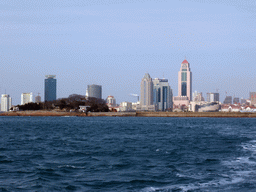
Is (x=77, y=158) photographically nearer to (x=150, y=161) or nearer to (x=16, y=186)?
(x=150, y=161)

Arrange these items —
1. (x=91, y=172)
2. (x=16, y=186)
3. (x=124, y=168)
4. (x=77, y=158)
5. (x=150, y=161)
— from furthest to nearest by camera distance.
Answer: (x=77, y=158), (x=150, y=161), (x=124, y=168), (x=91, y=172), (x=16, y=186)

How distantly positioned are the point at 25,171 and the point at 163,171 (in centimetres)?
670

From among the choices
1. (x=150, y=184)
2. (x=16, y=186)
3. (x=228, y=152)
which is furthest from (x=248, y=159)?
(x=16, y=186)

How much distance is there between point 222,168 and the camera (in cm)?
2009

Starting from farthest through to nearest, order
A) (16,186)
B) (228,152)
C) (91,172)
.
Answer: (228,152)
(91,172)
(16,186)

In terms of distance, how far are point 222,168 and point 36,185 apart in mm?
9559

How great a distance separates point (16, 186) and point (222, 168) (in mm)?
10329

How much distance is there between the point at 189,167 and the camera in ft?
66.9

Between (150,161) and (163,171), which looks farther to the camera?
(150,161)

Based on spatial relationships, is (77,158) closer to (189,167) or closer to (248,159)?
(189,167)

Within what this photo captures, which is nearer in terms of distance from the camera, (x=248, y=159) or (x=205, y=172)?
(x=205, y=172)

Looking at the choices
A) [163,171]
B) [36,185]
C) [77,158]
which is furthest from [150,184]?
[77,158]

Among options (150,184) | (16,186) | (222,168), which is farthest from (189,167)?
(16,186)

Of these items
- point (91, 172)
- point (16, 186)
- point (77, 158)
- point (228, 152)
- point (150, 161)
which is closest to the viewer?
point (16, 186)
